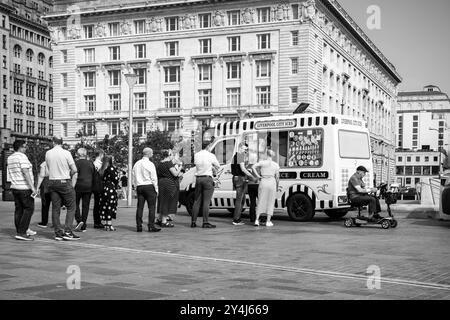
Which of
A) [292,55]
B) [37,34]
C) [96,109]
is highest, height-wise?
[37,34]

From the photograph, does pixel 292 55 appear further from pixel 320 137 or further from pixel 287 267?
pixel 287 267

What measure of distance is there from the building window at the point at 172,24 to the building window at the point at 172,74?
4.91 metres

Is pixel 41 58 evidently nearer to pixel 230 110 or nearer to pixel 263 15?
pixel 230 110

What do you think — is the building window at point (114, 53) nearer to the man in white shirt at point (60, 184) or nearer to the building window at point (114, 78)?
the building window at point (114, 78)

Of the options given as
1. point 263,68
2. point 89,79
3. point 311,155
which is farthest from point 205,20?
point 311,155

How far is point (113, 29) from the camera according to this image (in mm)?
80750

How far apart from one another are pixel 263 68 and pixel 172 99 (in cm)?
1269

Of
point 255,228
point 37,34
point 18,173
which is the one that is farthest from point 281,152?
point 37,34

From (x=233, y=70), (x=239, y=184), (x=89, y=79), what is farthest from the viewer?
(x=89, y=79)

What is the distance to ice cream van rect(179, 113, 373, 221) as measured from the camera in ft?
53.6

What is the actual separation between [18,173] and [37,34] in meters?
109

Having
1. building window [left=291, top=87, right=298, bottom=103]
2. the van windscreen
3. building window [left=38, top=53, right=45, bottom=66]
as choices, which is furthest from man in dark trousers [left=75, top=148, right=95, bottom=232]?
building window [left=38, top=53, right=45, bottom=66]

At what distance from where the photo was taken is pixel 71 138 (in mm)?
82875

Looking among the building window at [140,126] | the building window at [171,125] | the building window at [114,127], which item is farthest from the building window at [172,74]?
the building window at [114,127]
